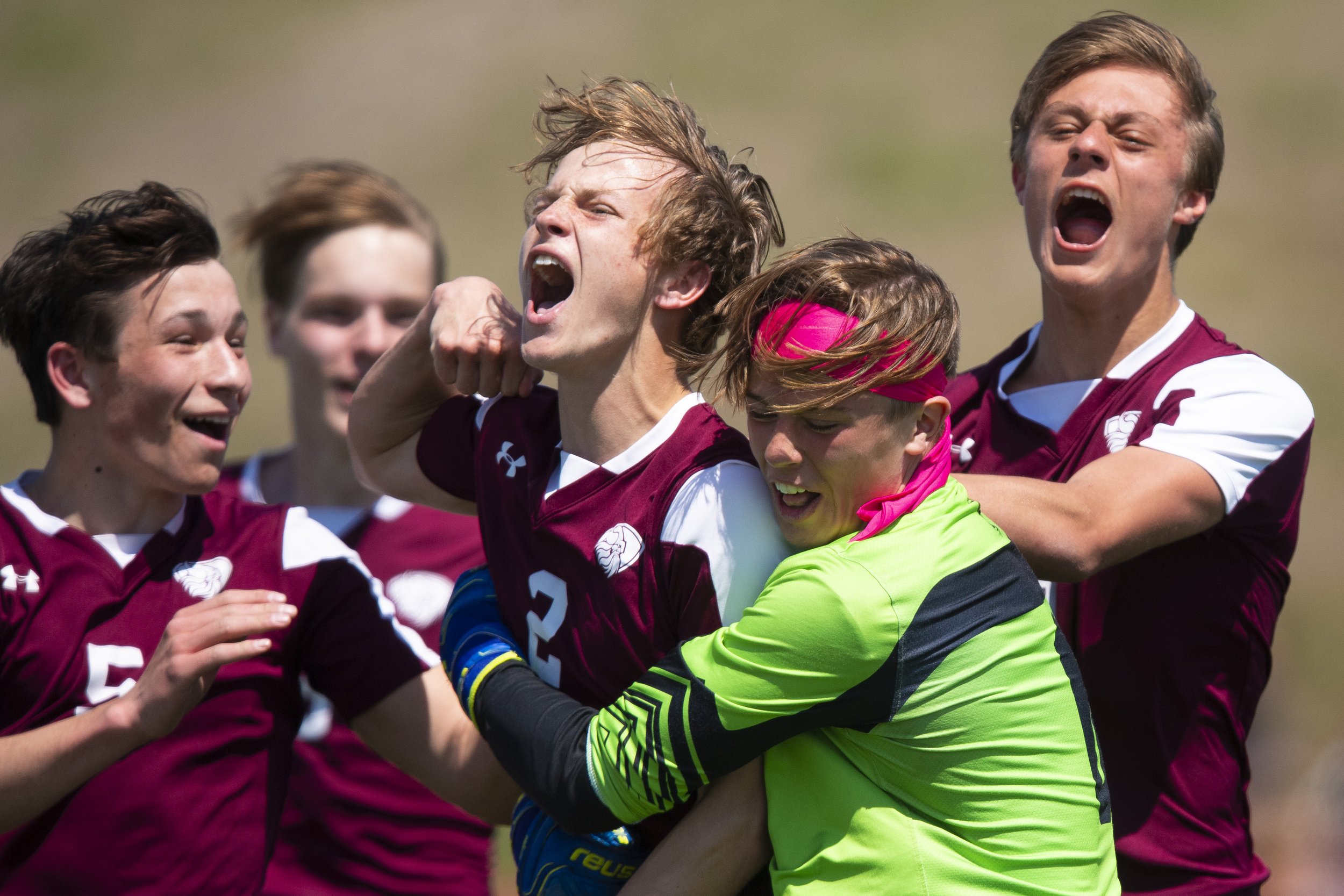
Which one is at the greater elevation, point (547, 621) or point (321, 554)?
point (321, 554)

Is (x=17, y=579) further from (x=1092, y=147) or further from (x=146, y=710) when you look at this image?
(x=1092, y=147)

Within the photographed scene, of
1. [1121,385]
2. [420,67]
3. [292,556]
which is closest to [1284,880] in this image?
[1121,385]

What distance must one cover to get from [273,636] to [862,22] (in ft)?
53.2

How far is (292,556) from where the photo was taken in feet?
9.82

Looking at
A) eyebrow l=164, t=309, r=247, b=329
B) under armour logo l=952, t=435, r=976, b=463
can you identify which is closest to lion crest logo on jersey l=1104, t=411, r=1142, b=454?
under armour logo l=952, t=435, r=976, b=463

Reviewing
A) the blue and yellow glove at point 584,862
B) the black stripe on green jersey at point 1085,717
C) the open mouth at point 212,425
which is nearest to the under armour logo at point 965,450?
the black stripe on green jersey at point 1085,717

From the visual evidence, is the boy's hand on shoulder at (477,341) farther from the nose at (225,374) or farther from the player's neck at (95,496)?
the player's neck at (95,496)

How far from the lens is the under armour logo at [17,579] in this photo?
9.13 feet

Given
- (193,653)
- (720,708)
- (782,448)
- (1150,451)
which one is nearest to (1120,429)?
(1150,451)

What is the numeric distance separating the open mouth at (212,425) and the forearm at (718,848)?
1.38 m

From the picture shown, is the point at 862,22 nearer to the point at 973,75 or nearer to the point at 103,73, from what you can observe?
the point at 973,75

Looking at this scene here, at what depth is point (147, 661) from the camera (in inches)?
111

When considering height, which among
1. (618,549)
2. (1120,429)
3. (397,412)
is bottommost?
(618,549)

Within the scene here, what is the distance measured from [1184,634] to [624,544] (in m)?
1.28
